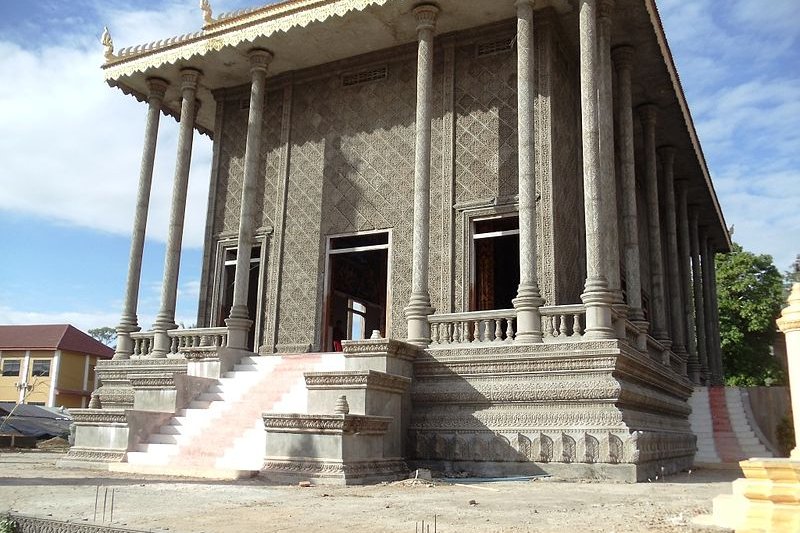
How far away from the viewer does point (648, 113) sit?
651 inches

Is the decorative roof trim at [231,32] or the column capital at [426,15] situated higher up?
the decorative roof trim at [231,32]

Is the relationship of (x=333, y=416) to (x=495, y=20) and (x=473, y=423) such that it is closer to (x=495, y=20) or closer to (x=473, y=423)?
(x=473, y=423)

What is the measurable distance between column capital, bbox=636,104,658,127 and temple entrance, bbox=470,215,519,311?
401cm

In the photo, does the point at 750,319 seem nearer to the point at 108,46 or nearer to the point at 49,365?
the point at 108,46

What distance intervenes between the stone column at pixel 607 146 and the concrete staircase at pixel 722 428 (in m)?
5.90

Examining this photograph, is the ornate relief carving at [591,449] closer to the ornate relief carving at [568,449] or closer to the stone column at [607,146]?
the ornate relief carving at [568,449]

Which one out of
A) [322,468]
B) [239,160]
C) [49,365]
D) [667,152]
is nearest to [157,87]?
[239,160]

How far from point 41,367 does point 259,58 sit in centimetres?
3415

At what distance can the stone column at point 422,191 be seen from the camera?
11.2 m

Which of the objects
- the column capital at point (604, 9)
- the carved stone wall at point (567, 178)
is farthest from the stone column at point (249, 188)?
the column capital at point (604, 9)

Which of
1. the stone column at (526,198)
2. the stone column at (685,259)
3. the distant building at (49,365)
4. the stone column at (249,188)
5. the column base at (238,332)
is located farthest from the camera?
the distant building at (49,365)

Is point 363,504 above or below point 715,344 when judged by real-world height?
below

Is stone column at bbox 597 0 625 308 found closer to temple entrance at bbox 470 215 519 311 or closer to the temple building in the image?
the temple building

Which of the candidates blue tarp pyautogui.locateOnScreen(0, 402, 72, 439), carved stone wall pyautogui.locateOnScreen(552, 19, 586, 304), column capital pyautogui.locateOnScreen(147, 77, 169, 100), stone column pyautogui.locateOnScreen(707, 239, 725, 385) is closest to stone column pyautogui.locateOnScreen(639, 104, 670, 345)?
carved stone wall pyautogui.locateOnScreen(552, 19, 586, 304)
